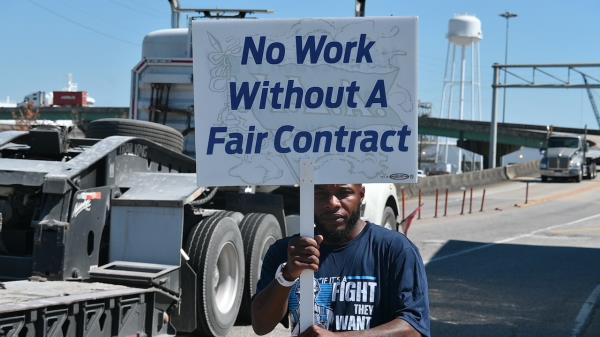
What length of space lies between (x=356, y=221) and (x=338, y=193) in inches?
5.4

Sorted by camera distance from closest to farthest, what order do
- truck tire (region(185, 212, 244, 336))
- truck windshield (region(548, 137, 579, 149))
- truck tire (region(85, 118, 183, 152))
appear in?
truck tire (region(185, 212, 244, 336)), truck tire (region(85, 118, 183, 152)), truck windshield (region(548, 137, 579, 149))

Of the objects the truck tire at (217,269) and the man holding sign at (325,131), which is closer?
the man holding sign at (325,131)

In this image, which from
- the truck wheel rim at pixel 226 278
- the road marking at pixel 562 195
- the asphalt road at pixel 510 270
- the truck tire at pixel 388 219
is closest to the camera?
the truck wheel rim at pixel 226 278

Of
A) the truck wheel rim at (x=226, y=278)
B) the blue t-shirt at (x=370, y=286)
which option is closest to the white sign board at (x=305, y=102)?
the blue t-shirt at (x=370, y=286)

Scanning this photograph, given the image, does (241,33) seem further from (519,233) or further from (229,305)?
(519,233)

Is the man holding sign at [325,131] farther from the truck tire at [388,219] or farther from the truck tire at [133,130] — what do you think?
the truck tire at [388,219]

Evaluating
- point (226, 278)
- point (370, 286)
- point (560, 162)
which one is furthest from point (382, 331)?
point (560, 162)

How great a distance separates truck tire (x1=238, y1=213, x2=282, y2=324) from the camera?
29.1 feet

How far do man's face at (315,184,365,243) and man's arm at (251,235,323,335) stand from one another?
17cm

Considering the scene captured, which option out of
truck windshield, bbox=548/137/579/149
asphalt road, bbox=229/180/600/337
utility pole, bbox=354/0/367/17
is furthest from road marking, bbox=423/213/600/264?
truck windshield, bbox=548/137/579/149

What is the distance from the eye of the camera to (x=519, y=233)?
2152cm

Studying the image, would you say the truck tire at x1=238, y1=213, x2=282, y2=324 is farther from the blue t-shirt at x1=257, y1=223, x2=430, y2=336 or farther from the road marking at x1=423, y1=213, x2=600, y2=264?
the road marking at x1=423, y1=213, x2=600, y2=264

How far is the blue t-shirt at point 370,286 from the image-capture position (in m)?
3.40

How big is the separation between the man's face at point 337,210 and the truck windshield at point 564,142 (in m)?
47.7
